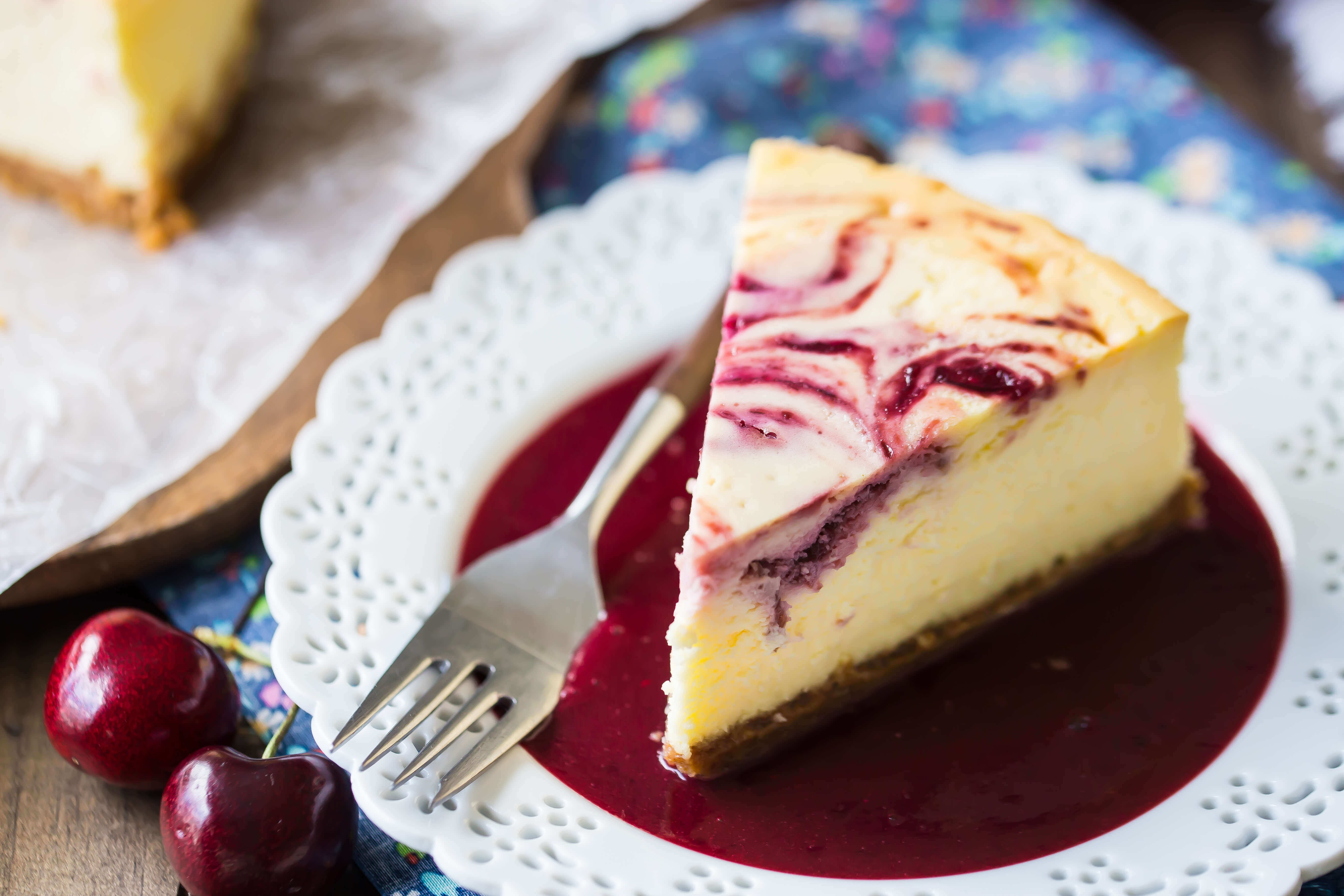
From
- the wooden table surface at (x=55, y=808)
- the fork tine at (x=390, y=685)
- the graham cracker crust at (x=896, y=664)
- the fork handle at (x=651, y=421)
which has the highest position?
the fork tine at (x=390, y=685)

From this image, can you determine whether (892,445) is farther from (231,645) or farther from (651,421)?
(231,645)

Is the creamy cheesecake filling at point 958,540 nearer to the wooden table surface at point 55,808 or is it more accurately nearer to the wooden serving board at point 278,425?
the wooden table surface at point 55,808

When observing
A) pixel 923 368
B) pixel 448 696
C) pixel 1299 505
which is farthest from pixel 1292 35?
pixel 448 696

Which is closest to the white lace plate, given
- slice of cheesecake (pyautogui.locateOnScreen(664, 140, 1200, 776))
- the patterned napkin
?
slice of cheesecake (pyautogui.locateOnScreen(664, 140, 1200, 776))

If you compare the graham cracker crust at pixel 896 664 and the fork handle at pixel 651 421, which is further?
the fork handle at pixel 651 421

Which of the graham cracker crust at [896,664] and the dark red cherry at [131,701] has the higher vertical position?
the dark red cherry at [131,701]

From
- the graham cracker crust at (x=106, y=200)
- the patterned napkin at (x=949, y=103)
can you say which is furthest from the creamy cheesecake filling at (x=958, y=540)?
the graham cracker crust at (x=106, y=200)

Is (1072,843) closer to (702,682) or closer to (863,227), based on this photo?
(702,682)

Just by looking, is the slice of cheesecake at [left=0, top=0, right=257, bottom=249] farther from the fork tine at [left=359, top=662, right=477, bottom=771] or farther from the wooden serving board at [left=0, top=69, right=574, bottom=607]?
the fork tine at [left=359, top=662, right=477, bottom=771]
